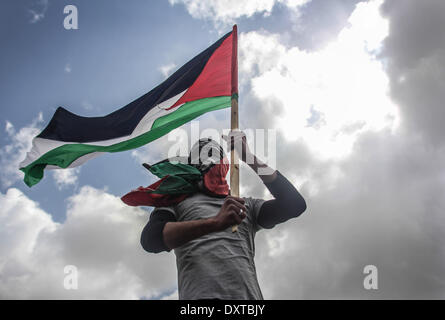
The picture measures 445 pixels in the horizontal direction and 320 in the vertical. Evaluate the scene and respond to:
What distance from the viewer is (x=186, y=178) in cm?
450

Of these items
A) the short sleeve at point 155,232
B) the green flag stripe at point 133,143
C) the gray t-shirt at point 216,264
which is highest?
the green flag stripe at point 133,143

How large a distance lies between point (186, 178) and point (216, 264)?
1.34m

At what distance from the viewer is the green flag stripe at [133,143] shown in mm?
5789

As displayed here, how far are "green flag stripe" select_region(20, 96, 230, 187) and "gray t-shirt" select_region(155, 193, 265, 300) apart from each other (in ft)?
6.84

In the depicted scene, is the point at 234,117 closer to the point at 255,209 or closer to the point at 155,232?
the point at 255,209

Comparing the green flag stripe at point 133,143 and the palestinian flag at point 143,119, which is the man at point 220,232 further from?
the palestinian flag at point 143,119

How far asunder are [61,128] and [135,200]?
2.80 metres

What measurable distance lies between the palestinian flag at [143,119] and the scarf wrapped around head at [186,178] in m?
1.12

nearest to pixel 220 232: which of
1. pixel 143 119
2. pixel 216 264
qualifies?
pixel 216 264

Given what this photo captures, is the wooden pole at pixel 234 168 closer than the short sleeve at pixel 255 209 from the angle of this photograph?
Yes

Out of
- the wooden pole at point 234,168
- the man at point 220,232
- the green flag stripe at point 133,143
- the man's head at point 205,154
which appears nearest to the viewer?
the man at point 220,232

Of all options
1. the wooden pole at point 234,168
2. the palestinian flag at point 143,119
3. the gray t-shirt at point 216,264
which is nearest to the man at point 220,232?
the gray t-shirt at point 216,264

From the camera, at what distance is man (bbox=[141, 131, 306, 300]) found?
10.9 feet
